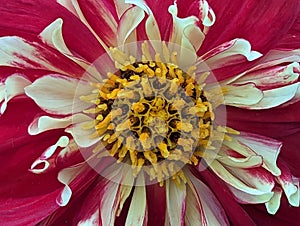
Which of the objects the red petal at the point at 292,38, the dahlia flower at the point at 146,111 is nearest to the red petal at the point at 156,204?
the dahlia flower at the point at 146,111

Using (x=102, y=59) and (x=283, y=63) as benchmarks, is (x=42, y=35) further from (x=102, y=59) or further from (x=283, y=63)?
(x=283, y=63)

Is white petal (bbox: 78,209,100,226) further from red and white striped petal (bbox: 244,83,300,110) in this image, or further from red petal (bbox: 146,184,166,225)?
red and white striped petal (bbox: 244,83,300,110)

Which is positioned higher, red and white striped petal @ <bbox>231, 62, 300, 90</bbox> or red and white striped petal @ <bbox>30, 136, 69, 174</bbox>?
red and white striped petal @ <bbox>30, 136, 69, 174</bbox>

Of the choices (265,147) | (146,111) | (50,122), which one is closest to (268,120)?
(265,147)

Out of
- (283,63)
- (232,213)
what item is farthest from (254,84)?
(232,213)

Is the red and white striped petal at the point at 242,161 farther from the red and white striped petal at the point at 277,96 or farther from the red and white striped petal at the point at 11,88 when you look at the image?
the red and white striped petal at the point at 11,88

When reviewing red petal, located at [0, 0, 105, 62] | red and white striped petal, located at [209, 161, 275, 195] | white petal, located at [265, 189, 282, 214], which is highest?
red petal, located at [0, 0, 105, 62]

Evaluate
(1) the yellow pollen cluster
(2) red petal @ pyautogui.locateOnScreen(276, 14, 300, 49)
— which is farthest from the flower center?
(2) red petal @ pyautogui.locateOnScreen(276, 14, 300, 49)

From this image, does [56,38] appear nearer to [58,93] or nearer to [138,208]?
[58,93]
